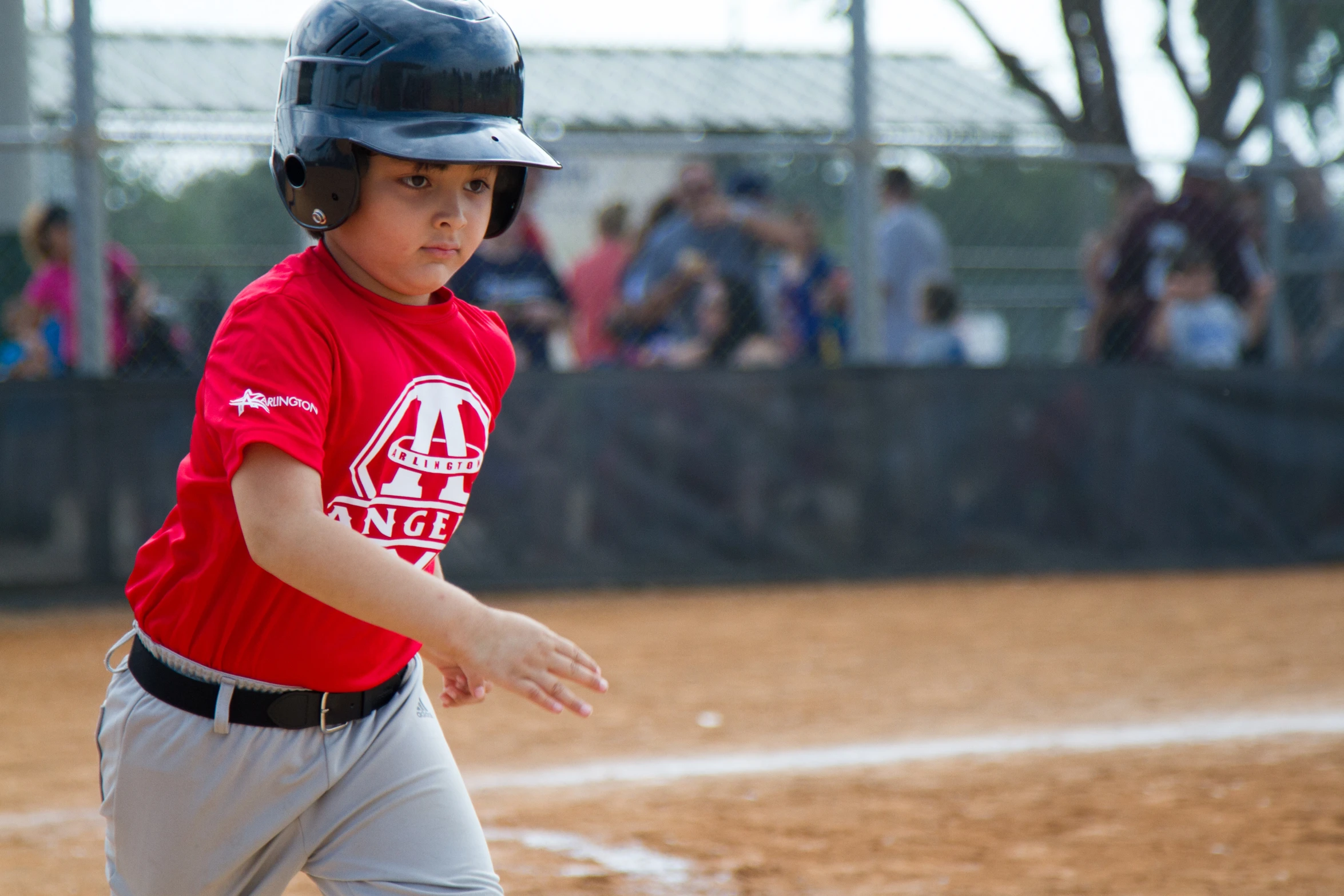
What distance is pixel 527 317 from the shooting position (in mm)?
6953

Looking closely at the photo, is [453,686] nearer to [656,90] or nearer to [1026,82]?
[1026,82]

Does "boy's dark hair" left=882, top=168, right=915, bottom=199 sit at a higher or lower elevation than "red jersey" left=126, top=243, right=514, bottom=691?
higher

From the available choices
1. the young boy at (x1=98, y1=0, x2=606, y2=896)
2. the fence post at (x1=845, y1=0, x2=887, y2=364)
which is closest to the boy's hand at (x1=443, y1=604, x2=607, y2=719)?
the young boy at (x1=98, y1=0, x2=606, y2=896)

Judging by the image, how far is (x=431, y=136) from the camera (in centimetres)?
→ 178

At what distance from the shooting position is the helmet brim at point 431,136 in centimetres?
176

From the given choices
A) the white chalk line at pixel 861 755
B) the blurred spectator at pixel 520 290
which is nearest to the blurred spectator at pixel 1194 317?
the blurred spectator at pixel 520 290

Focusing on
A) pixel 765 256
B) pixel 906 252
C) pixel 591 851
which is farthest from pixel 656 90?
pixel 591 851

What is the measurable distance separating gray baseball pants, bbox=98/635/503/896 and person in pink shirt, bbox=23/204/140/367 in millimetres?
4986

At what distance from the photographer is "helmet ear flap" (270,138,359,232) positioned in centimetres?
181

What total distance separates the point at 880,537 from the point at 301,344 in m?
5.63

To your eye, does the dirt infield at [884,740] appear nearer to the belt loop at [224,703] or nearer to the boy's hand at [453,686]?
the boy's hand at [453,686]

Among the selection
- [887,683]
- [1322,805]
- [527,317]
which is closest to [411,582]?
[1322,805]

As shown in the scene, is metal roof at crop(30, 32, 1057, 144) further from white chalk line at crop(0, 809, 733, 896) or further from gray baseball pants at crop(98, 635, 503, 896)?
gray baseball pants at crop(98, 635, 503, 896)

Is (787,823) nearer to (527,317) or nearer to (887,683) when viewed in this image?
(887,683)
